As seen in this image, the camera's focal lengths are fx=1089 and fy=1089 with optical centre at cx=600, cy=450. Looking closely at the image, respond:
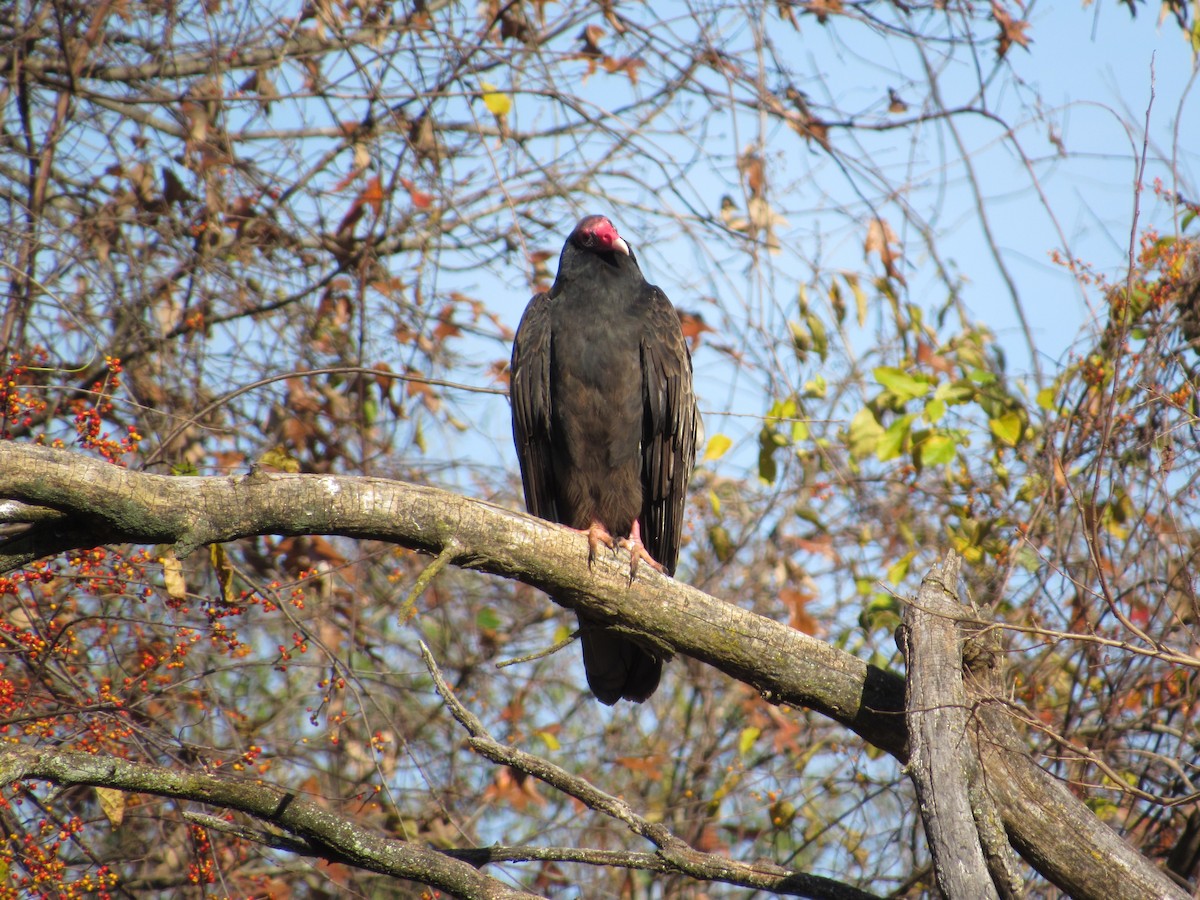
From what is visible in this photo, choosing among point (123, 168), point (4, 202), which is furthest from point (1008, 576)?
point (4, 202)

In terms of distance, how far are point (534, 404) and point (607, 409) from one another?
0.26 m

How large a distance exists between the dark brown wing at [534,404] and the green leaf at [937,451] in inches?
50.3

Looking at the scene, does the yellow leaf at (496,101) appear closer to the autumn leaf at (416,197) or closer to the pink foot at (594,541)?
the autumn leaf at (416,197)

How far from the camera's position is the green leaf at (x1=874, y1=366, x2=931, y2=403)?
3592mm

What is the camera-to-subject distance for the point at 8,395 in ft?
8.34

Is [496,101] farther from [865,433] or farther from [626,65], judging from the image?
[865,433]

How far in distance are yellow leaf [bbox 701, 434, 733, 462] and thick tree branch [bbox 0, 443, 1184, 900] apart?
150 centimetres

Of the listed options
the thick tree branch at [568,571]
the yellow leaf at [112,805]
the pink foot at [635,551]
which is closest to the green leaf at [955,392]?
the pink foot at [635,551]

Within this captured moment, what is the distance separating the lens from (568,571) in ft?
8.69

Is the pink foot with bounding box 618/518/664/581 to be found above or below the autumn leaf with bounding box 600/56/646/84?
below

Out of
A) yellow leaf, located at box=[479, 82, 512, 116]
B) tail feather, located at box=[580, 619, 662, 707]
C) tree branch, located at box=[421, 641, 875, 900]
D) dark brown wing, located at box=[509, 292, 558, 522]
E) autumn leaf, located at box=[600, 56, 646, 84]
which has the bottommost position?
tree branch, located at box=[421, 641, 875, 900]

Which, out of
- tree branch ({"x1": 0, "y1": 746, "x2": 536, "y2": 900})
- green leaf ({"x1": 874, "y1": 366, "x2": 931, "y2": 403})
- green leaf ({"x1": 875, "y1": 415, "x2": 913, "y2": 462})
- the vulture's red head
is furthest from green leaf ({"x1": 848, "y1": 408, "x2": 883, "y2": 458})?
tree branch ({"x1": 0, "y1": 746, "x2": 536, "y2": 900})

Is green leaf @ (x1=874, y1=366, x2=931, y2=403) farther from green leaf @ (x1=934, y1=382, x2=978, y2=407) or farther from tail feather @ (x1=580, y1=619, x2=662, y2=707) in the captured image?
tail feather @ (x1=580, y1=619, x2=662, y2=707)

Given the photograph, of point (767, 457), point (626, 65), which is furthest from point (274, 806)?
→ point (626, 65)
